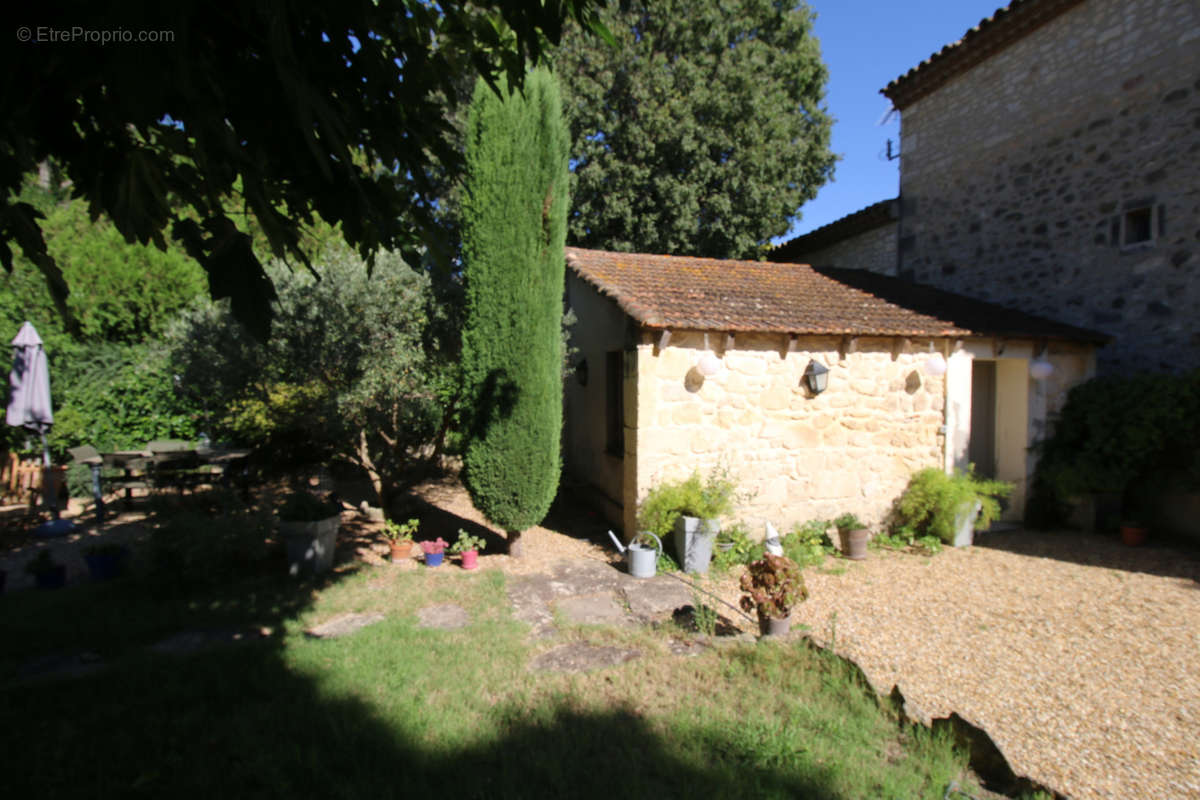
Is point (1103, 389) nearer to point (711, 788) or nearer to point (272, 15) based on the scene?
point (711, 788)

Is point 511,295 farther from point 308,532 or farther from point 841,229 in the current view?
point 841,229

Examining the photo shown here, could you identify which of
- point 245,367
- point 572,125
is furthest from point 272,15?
point 572,125

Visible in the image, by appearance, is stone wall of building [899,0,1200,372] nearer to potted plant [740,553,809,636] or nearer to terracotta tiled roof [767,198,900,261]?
terracotta tiled roof [767,198,900,261]

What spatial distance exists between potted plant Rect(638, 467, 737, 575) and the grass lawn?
1869mm

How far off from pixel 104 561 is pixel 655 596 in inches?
212

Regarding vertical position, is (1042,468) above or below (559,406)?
below

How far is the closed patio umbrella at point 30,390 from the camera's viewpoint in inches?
291

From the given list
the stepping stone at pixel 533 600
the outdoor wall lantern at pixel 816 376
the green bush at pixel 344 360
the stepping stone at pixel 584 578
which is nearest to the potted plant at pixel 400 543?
the green bush at pixel 344 360

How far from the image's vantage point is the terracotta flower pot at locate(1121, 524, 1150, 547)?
7.12m

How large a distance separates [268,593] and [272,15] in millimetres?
5288

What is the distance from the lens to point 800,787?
2752 millimetres

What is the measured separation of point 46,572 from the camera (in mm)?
5512

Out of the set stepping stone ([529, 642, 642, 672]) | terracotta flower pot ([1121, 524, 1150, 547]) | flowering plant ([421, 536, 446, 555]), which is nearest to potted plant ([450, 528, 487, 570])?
flowering plant ([421, 536, 446, 555])

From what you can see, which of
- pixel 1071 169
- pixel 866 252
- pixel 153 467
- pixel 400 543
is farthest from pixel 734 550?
pixel 866 252
